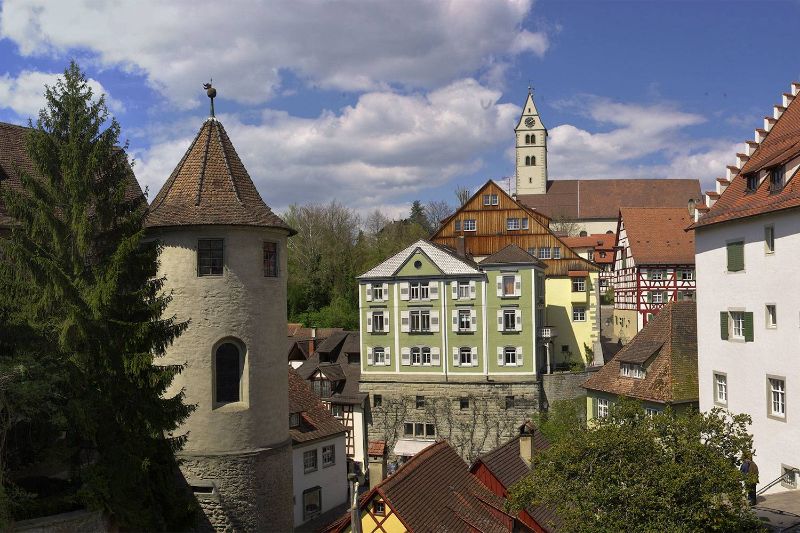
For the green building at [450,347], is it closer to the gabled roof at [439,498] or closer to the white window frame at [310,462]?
the white window frame at [310,462]

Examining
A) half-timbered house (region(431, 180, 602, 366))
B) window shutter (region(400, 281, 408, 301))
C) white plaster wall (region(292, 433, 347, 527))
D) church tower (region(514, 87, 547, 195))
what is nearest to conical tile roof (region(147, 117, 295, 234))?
white plaster wall (region(292, 433, 347, 527))

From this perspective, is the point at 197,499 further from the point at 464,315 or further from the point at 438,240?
the point at 438,240

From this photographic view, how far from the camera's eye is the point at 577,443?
13734mm

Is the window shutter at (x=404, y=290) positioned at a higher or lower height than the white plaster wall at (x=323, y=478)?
higher

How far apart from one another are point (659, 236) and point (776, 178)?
26483mm

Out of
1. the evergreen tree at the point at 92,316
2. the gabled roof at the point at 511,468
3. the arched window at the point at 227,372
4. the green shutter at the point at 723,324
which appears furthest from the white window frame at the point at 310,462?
the green shutter at the point at 723,324

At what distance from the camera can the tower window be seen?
19.9 meters

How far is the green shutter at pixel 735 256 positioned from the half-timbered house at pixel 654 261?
73.8 ft

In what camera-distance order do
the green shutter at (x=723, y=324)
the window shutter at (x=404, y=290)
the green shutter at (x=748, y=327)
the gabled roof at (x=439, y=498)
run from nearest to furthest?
1. the gabled roof at (x=439, y=498)
2. the green shutter at (x=748, y=327)
3. the green shutter at (x=723, y=324)
4. the window shutter at (x=404, y=290)

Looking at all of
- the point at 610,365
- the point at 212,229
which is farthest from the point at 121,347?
the point at 610,365

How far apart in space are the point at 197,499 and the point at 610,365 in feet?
61.4

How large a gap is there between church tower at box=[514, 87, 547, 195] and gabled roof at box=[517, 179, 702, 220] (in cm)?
507

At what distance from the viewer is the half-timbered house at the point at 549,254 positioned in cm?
4903

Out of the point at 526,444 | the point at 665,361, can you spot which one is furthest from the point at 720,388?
the point at 526,444
